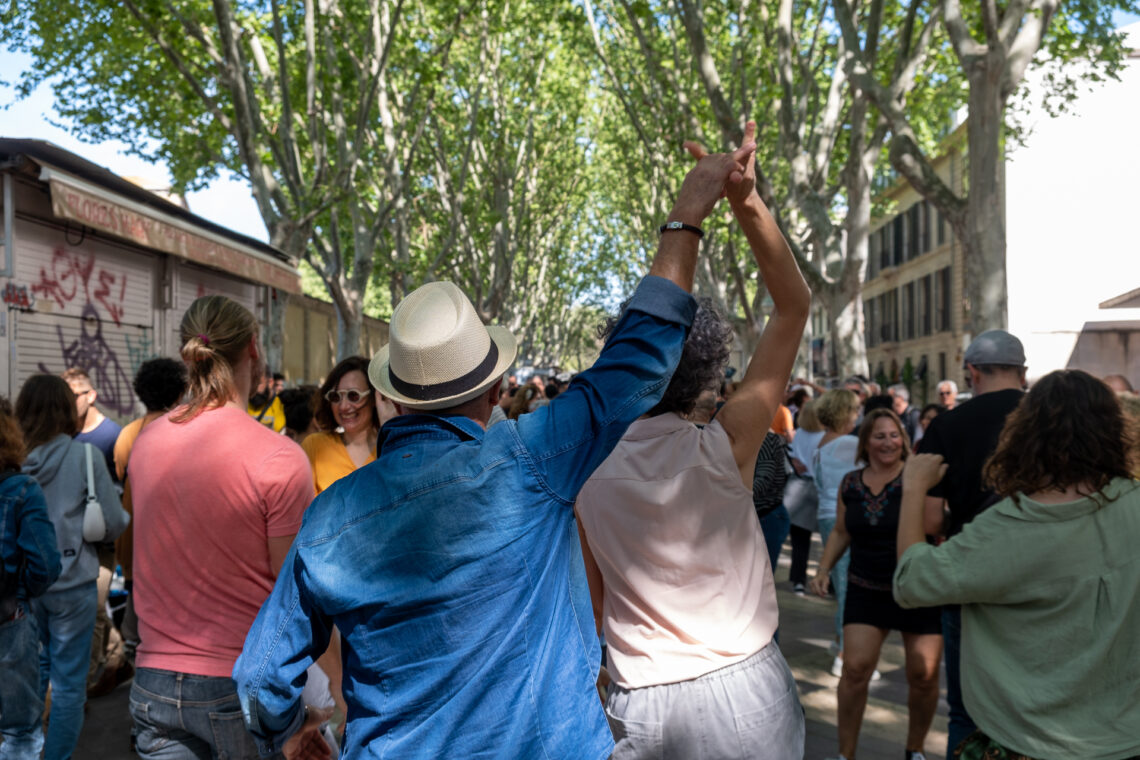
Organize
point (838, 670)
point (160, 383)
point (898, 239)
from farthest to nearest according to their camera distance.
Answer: point (898, 239) → point (838, 670) → point (160, 383)

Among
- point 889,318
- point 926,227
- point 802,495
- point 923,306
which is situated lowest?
point 802,495

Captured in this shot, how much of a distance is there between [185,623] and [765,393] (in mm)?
1574

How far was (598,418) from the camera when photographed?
71.6 inches

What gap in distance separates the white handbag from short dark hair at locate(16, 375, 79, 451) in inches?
7.6

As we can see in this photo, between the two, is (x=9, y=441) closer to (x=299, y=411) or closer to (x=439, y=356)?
(x=299, y=411)

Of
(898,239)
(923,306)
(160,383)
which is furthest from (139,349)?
(898,239)

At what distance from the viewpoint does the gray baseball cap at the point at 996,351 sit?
4.48 metres

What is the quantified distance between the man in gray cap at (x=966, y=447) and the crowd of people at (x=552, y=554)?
0.01 metres

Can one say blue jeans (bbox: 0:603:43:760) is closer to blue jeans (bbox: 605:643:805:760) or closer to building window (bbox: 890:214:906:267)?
blue jeans (bbox: 605:643:805:760)

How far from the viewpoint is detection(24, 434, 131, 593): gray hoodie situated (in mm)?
4574

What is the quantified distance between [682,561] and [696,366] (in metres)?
0.49

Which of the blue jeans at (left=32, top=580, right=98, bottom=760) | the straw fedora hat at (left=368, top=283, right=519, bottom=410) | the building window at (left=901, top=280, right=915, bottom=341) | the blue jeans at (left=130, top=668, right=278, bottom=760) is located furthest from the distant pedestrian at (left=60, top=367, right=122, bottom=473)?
the building window at (left=901, top=280, right=915, bottom=341)

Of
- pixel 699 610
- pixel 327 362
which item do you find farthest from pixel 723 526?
pixel 327 362

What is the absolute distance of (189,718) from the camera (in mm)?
2662
